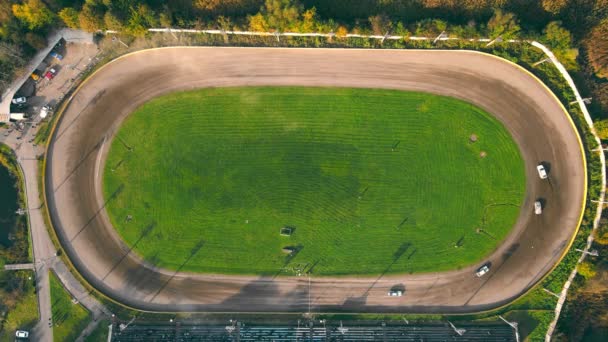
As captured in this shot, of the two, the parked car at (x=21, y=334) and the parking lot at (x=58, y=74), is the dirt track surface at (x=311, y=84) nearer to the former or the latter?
the parking lot at (x=58, y=74)

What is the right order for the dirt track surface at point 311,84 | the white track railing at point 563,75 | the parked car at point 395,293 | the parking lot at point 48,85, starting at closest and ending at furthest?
the parked car at point 395,293 → the white track railing at point 563,75 → the dirt track surface at point 311,84 → the parking lot at point 48,85

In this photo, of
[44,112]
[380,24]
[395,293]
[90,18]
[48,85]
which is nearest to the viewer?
[90,18]

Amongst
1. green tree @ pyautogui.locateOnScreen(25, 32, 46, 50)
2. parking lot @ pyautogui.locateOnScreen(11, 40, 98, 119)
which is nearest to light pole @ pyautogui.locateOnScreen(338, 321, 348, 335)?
parking lot @ pyautogui.locateOnScreen(11, 40, 98, 119)

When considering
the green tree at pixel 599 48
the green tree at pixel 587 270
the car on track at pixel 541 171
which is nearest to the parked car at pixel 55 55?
the car on track at pixel 541 171

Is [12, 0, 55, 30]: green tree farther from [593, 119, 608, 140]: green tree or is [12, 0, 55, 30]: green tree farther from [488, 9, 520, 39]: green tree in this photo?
[593, 119, 608, 140]: green tree

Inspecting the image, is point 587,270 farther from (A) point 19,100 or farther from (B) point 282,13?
(A) point 19,100

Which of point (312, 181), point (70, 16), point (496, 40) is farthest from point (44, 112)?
point (496, 40)
